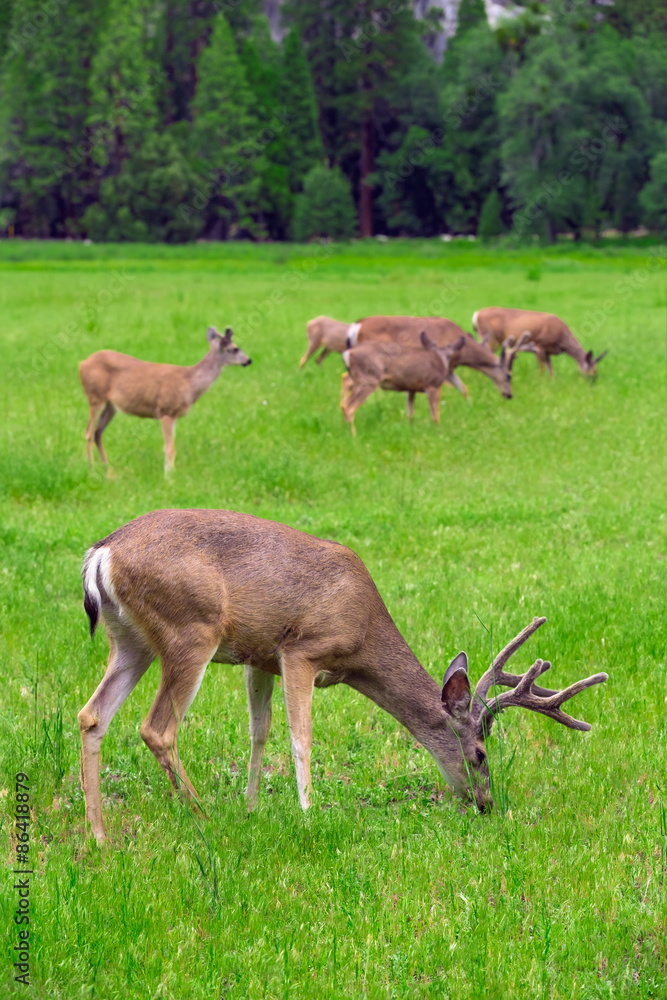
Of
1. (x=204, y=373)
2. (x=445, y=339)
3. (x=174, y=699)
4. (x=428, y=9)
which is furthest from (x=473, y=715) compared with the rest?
(x=428, y=9)

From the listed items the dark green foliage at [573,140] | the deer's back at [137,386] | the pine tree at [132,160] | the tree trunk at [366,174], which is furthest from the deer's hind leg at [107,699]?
the tree trunk at [366,174]

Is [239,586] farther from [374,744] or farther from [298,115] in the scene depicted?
[298,115]

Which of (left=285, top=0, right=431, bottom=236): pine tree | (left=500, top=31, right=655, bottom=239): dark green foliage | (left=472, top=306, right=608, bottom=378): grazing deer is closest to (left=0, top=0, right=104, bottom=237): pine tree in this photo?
(left=285, top=0, right=431, bottom=236): pine tree

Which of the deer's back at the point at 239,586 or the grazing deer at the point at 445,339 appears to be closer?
the deer's back at the point at 239,586

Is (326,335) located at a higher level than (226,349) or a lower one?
lower

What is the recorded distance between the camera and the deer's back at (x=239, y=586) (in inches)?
192

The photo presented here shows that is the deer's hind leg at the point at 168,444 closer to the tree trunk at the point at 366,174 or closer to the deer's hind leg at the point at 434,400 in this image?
the deer's hind leg at the point at 434,400

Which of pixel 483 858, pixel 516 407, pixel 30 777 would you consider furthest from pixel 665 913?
pixel 516 407

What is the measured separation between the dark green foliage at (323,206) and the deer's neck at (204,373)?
5806cm

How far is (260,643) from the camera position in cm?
509

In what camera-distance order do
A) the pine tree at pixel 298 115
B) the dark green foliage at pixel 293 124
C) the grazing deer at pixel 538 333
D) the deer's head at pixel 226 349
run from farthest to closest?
the pine tree at pixel 298 115 → the dark green foliage at pixel 293 124 → the grazing deer at pixel 538 333 → the deer's head at pixel 226 349

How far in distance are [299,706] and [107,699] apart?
0.87 meters

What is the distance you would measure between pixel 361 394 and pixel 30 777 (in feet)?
33.7

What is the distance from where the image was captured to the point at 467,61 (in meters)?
76.7
